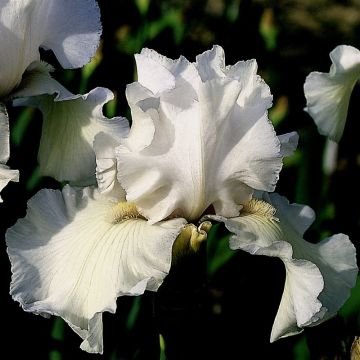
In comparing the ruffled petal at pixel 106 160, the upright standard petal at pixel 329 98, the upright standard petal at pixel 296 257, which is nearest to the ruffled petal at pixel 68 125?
the ruffled petal at pixel 106 160

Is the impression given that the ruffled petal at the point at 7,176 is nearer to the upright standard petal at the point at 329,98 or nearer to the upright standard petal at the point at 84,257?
the upright standard petal at the point at 84,257

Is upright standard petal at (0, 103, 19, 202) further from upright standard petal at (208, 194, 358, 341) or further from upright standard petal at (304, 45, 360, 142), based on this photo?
upright standard petal at (304, 45, 360, 142)

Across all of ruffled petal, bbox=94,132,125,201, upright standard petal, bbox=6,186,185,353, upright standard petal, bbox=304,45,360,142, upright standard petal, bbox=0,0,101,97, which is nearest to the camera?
upright standard petal, bbox=6,186,185,353

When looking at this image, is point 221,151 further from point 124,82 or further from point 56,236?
point 124,82

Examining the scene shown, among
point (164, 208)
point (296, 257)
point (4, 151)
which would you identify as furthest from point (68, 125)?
point (296, 257)

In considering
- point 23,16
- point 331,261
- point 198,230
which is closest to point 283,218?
point 331,261

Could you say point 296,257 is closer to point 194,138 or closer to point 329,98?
point 194,138

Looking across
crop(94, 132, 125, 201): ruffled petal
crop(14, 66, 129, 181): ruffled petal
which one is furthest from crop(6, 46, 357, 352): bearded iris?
crop(14, 66, 129, 181): ruffled petal
